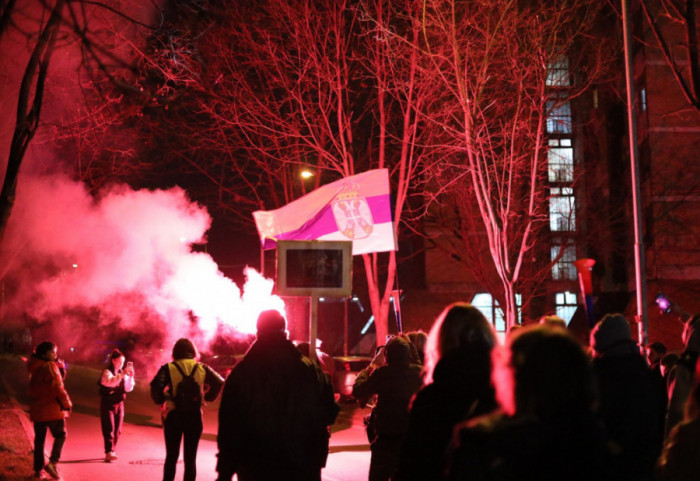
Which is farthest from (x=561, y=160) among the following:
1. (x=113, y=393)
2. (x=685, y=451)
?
(x=685, y=451)

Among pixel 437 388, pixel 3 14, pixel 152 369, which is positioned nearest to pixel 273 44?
pixel 3 14

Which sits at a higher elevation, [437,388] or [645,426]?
[437,388]

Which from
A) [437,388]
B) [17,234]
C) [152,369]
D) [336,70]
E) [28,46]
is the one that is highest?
[336,70]

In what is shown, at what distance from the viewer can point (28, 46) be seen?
1070cm

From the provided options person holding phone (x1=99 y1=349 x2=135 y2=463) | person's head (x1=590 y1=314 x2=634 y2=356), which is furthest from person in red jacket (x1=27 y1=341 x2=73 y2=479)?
person's head (x1=590 y1=314 x2=634 y2=356)

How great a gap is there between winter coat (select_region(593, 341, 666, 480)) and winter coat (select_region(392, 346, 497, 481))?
1097 millimetres

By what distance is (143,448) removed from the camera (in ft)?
45.5

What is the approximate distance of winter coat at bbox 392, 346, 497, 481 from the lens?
3340 mm

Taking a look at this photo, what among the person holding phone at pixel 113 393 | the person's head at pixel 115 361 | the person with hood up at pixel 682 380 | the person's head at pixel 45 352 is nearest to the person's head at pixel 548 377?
the person with hood up at pixel 682 380

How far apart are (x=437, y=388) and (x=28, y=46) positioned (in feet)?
30.6

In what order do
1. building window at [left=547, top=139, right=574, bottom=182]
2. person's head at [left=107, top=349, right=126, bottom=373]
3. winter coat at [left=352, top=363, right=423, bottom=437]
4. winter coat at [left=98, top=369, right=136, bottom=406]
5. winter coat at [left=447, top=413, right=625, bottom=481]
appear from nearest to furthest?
winter coat at [left=447, top=413, right=625, bottom=481], winter coat at [left=352, top=363, right=423, bottom=437], winter coat at [left=98, top=369, right=136, bottom=406], person's head at [left=107, top=349, right=126, bottom=373], building window at [left=547, top=139, right=574, bottom=182]

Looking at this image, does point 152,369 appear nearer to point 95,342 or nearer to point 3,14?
point 95,342

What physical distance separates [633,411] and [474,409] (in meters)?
1.53

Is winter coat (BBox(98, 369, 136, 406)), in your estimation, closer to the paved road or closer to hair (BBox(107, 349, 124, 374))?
hair (BBox(107, 349, 124, 374))
